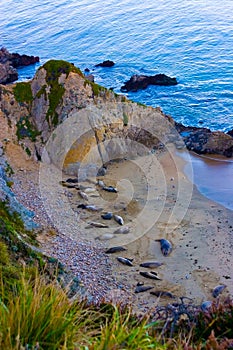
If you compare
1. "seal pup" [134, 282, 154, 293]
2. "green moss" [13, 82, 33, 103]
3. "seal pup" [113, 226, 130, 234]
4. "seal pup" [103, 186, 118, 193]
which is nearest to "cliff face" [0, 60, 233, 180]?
"green moss" [13, 82, 33, 103]

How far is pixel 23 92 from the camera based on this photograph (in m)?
19.6

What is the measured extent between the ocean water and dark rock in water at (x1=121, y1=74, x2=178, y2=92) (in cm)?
59

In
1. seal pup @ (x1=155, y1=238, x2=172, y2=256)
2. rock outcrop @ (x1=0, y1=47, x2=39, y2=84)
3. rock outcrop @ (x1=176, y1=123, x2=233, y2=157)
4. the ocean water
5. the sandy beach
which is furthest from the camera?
rock outcrop @ (x1=0, y1=47, x2=39, y2=84)

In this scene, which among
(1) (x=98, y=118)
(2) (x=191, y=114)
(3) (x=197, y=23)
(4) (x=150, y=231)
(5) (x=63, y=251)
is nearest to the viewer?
(5) (x=63, y=251)

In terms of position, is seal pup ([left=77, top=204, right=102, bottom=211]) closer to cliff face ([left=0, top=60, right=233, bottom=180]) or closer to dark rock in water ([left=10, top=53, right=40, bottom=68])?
cliff face ([left=0, top=60, right=233, bottom=180])

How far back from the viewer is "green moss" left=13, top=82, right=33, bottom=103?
1938 cm

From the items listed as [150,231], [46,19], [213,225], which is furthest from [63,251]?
[46,19]

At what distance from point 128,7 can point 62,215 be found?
4954 centimetres

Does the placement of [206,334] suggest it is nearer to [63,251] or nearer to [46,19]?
[63,251]

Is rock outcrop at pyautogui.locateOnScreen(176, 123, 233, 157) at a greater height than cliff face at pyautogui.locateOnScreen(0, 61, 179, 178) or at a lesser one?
lesser

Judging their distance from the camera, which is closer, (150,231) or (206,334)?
(206,334)

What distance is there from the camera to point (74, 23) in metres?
52.7

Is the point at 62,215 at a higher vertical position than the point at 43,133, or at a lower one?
lower

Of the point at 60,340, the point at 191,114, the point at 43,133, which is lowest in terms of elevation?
the point at 191,114
